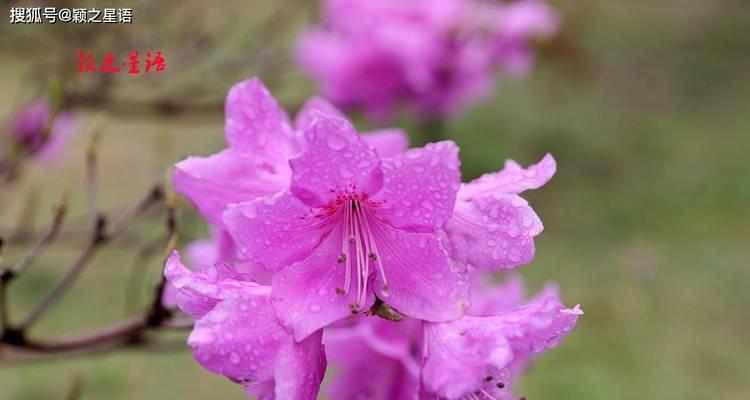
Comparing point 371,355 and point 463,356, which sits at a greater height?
point 463,356

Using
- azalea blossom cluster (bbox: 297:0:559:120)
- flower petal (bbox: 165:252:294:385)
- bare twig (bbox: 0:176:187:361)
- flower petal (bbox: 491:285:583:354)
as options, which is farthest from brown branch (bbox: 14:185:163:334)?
azalea blossom cluster (bbox: 297:0:559:120)

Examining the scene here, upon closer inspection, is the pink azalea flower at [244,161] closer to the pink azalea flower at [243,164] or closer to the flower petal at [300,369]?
the pink azalea flower at [243,164]

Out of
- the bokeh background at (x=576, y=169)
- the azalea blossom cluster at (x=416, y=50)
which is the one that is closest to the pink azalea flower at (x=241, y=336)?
the bokeh background at (x=576, y=169)

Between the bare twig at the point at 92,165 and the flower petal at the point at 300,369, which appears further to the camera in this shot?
the bare twig at the point at 92,165

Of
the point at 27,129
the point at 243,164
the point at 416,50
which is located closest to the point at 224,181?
the point at 243,164

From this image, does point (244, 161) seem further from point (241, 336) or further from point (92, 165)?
point (92, 165)

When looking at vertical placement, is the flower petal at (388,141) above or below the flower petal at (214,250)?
above

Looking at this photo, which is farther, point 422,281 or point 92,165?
point 92,165
